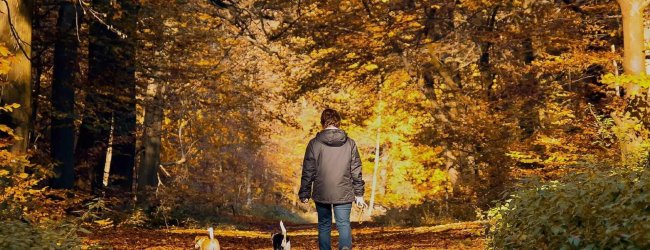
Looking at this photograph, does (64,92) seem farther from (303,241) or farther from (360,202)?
(360,202)

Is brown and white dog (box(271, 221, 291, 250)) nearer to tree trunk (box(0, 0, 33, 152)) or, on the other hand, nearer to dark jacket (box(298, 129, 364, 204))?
dark jacket (box(298, 129, 364, 204))

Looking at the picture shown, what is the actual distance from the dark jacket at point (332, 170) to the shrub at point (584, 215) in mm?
1794

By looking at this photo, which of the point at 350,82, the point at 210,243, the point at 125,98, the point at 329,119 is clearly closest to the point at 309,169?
the point at 329,119

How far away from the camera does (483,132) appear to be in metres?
25.0

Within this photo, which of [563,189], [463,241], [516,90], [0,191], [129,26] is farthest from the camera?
[516,90]

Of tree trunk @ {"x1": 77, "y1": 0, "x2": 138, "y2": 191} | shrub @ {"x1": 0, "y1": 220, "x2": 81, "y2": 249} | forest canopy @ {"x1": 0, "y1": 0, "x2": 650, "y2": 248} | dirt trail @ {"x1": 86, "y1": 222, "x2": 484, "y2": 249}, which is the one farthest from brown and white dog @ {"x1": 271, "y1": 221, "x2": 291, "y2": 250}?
tree trunk @ {"x1": 77, "y1": 0, "x2": 138, "y2": 191}

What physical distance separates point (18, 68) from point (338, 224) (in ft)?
22.5

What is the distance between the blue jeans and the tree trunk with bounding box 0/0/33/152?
617 cm

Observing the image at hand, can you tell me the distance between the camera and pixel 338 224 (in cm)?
1148

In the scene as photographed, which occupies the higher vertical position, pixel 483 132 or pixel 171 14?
pixel 171 14

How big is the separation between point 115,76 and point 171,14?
2.08 metres

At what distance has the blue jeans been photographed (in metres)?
11.4

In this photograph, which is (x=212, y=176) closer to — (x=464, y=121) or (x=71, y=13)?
(x=464, y=121)

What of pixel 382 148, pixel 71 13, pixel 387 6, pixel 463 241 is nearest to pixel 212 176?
pixel 382 148
